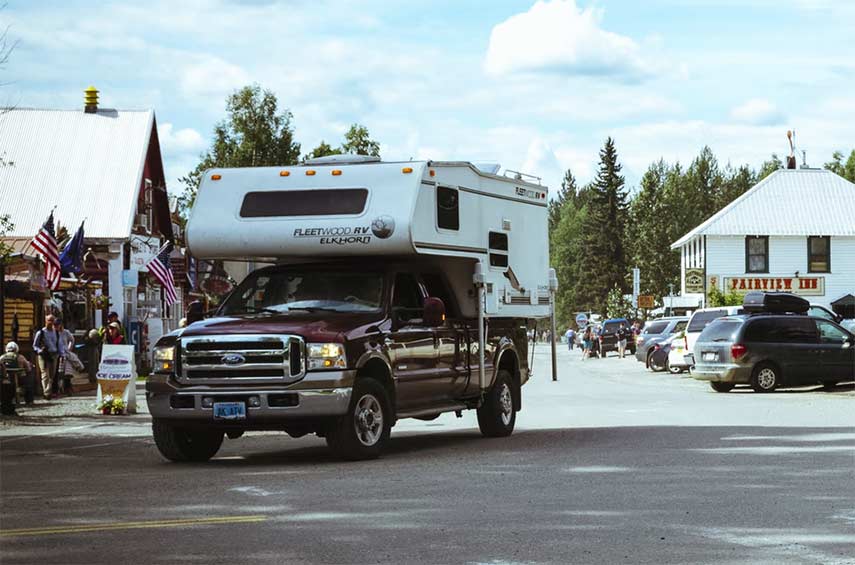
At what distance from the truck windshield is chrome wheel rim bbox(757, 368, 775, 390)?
52.4ft

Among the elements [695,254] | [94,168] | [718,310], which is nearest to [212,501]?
[718,310]

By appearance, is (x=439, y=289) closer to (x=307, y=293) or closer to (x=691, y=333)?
(x=307, y=293)

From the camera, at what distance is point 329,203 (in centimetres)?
1614

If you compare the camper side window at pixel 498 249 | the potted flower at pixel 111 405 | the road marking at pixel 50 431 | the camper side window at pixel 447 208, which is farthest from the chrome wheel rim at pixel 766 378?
the camper side window at pixel 447 208

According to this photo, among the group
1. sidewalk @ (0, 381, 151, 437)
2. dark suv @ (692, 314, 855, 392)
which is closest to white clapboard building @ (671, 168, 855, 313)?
dark suv @ (692, 314, 855, 392)

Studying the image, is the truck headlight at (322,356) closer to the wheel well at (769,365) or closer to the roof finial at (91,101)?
the wheel well at (769,365)

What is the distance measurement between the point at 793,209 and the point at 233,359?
59.3m

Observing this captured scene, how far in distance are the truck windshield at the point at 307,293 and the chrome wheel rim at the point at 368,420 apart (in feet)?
3.44

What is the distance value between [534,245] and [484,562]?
37.7ft

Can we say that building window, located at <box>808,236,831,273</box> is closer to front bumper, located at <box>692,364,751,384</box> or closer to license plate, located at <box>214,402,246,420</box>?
front bumper, located at <box>692,364,751,384</box>

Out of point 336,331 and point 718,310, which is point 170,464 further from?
point 718,310

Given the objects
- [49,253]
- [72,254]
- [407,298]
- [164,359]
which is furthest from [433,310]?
[72,254]

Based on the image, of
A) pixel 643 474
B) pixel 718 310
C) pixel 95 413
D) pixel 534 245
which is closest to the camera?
pixel 643 474

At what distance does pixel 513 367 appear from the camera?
1920 cm
